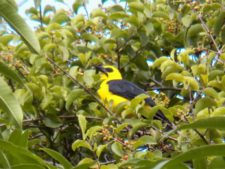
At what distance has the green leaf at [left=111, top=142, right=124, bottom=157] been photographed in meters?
3.05

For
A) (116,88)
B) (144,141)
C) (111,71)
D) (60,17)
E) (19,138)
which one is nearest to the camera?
(19,138)

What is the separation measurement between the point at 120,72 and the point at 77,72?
3.79ft

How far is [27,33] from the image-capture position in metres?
0.95

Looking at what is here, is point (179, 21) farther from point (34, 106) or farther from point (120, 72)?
point (34, 106)

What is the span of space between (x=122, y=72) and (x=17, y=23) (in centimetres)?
432

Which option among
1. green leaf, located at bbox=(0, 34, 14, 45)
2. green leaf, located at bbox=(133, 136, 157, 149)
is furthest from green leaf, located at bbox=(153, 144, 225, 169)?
green leaf, located at bbox=(0, 34, 14, 45)

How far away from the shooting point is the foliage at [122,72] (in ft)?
10.3

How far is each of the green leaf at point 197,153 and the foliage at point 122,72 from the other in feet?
6.32

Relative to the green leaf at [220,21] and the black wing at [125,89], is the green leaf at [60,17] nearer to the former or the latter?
the black wing at [125,89]

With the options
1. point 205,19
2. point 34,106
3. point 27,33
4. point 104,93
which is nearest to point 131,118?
point 34,106

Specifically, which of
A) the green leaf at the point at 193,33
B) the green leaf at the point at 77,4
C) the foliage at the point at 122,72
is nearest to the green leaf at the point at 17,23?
the foliage at the point at 122,72

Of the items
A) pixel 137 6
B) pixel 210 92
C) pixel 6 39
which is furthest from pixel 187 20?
pixel 210 92

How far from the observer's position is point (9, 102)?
3.24ft

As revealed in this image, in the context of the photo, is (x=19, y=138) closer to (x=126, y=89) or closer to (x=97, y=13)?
(x=97, y=13)
